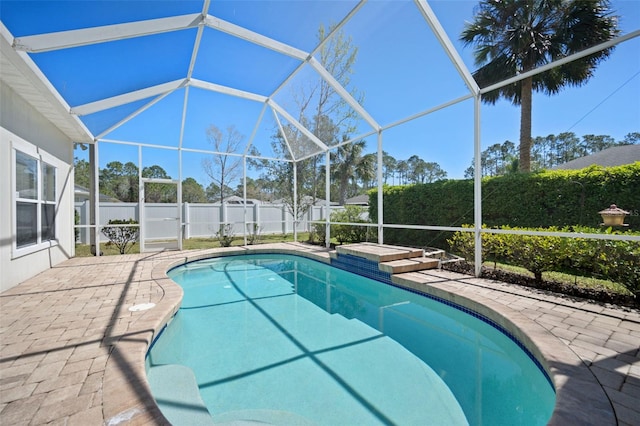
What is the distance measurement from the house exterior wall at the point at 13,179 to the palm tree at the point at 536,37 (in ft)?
26.9

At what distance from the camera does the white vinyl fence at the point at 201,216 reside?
1114cm

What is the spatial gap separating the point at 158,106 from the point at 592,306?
9270mm

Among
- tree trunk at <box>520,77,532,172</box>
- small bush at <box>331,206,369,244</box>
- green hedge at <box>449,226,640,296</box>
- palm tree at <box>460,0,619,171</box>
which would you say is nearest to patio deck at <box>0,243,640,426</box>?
green hedge at <box>449,226,640,296</box>

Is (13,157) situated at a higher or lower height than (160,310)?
higher

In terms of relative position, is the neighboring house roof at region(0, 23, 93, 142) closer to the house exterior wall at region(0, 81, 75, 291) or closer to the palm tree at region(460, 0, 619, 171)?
the house exterior wall at region(0, 81, 75, 291)

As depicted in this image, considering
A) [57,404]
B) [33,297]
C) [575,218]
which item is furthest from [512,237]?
[33,297]

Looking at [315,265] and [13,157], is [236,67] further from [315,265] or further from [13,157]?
[315,265]

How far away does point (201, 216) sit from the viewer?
44.8 ft

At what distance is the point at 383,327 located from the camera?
153 inches

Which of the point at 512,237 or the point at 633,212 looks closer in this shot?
the point at 512,237

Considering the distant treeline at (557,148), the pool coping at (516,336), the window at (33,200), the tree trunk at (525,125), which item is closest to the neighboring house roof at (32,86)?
the window at (33,200)

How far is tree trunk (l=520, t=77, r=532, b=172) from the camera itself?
8.92 meters

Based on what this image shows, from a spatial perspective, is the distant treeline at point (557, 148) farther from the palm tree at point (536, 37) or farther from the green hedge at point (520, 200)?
the palm tree at point (536, 37)

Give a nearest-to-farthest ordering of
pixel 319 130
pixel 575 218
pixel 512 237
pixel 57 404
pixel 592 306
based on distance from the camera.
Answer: pixel 57 404 → pixel 592 306 → pixel 512 237 → pixel 575 218 → pixel 319 130
